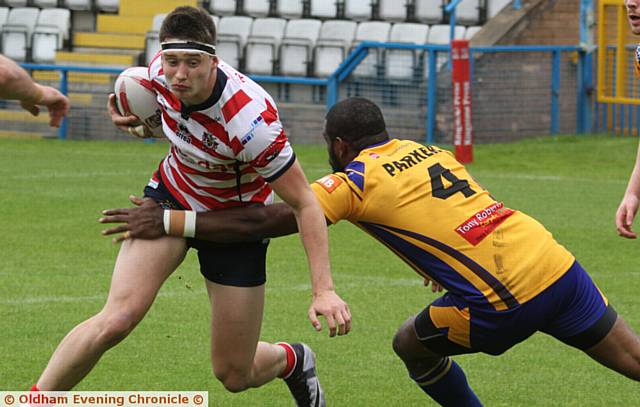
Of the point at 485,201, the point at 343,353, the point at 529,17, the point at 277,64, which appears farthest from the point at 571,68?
the point at 485,201

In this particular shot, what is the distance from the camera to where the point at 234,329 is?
611 centimetres

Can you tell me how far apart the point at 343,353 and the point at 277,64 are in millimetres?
15544

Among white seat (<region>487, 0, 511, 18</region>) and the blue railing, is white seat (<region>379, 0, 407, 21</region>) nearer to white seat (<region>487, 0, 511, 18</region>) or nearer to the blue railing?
white seat (<region>487, 0, 511, 18</region>)

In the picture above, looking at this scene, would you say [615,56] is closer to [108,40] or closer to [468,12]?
[468,12]

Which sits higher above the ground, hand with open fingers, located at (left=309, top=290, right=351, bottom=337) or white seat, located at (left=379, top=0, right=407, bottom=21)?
white seat, located at (left=379, top=0, right=407, bottom=21)

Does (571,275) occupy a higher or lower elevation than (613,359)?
higher

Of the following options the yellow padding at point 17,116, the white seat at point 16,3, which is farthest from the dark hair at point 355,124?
the white seat at point 16,3

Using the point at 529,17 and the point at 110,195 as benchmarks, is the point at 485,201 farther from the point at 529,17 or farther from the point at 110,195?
the point at 529,17

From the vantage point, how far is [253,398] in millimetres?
6969

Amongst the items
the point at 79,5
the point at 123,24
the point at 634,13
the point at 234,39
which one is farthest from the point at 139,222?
the point at 79,5

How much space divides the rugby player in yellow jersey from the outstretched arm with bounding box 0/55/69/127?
1.96 feet

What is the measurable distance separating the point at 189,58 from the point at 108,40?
64.4 feet

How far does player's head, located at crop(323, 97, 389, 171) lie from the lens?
588 cm

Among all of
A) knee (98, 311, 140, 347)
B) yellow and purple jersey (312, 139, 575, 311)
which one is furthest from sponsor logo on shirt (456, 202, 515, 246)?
knee (98, 311, 140, 347)
